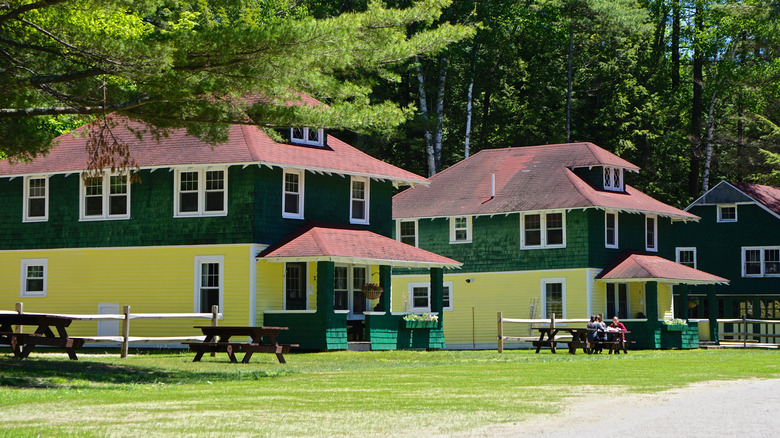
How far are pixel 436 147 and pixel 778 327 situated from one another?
19285 millimetres

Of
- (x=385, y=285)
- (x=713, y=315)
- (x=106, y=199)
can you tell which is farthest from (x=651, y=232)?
(x=106, y=199)

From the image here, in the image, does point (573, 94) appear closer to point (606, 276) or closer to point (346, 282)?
point (606, 276)

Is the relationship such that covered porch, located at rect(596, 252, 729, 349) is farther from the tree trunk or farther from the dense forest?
the tree trunk

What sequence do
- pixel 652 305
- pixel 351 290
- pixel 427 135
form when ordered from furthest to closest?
pixel 427 135, pixel 652 305, pixel 351 290

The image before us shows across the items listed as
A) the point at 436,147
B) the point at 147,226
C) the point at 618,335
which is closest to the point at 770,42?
the point at 436,147

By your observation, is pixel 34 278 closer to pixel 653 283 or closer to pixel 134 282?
pixel 134 282

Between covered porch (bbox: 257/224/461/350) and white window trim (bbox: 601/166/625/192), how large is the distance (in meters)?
11.2

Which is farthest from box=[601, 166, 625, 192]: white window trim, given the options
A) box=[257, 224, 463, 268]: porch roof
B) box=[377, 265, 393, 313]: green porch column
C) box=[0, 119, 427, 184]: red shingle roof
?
box=[377, 265, 393, 313]: green porch column

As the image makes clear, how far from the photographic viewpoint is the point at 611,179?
46.6 m

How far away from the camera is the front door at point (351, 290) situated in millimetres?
37219

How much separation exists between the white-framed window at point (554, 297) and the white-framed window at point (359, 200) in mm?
9620

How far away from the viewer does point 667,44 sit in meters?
69.7

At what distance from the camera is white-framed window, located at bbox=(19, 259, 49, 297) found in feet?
123

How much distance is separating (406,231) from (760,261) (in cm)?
1822
